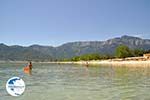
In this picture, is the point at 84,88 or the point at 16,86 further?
the point at 84,88

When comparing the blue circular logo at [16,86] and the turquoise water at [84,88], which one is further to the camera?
the turquoise water at [84,88]

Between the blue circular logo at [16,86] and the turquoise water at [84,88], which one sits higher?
the blue circular logo at [16,86]

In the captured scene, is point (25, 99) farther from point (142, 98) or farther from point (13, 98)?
Answer: point (142, 98)

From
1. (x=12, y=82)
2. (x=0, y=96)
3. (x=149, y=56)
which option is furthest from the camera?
(x=149, y=56)

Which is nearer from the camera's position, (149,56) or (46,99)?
(46,99)

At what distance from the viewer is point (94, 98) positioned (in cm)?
2031

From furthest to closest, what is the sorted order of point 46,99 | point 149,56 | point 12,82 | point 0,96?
point 149,56 → point 0,96 → point 46,99 → point 12,82

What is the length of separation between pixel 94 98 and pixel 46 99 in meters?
3.27

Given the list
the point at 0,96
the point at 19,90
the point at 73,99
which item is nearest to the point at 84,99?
the point at 73,99

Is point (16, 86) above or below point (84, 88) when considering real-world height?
above

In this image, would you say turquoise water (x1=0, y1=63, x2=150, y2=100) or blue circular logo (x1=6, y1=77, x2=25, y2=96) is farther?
turquoise water (x1=0, y1=63, x2=150, y2=100)

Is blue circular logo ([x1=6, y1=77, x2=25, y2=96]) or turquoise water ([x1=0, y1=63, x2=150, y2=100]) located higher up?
blue circular logo ([x1=6, y1=77, x2=25, y2=96])

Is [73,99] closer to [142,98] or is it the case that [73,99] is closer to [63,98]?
[63,98]

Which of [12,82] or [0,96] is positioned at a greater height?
[12,82]
